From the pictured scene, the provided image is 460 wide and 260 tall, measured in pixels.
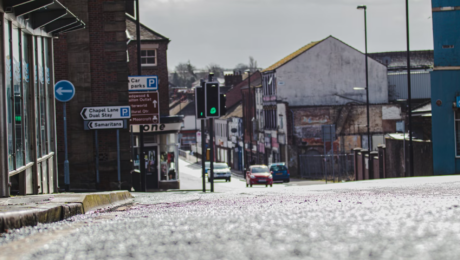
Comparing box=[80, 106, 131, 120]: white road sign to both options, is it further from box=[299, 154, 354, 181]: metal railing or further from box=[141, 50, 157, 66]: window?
box=[299, 154, 354, 181]: metal railing

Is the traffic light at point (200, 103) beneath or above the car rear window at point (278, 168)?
above

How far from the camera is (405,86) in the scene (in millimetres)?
59500

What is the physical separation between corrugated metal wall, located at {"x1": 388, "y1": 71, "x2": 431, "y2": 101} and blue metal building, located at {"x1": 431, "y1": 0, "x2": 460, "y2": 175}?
32146mm

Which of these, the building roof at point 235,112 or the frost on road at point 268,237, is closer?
the frost on road at point 268,237

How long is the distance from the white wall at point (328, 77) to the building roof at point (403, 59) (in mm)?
14091

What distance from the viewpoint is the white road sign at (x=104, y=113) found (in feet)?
65.0

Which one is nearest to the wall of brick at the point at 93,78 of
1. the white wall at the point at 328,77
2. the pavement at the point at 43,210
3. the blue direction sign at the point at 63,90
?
the blue direction sign at the point at 63,90

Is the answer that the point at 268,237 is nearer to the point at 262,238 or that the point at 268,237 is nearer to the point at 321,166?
the point at 262,238

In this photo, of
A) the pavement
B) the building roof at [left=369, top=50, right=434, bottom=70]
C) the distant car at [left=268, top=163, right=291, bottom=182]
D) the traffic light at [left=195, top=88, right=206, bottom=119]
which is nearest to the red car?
the distant car at [left=268, top=163, right=291, bottom=182]

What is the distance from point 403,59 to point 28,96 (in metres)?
68.8

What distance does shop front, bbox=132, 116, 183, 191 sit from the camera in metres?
32.5

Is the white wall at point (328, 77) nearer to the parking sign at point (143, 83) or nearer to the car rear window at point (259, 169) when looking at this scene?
the car rear window at point (259, 169)

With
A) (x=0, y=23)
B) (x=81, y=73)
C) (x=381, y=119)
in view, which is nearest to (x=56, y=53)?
(x=81, y=73)

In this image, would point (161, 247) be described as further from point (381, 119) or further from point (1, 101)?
point (381, 119)
